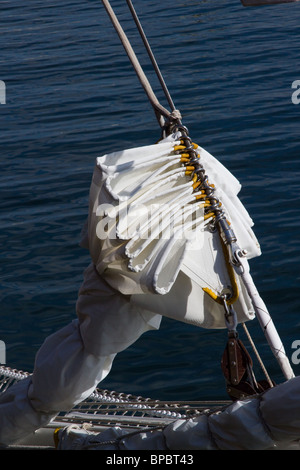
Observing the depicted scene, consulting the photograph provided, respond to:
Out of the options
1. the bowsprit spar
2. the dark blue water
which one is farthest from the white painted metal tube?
the dark blue water

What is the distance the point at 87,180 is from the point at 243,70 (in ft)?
10.5

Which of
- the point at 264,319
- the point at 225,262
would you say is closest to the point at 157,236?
the point at 225,262

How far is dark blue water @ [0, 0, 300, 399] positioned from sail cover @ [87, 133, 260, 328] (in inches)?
71.1

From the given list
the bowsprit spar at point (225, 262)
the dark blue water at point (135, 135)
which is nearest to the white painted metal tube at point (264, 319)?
the bowsprit spar at point (225, 262)

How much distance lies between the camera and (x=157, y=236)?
2.35 metres

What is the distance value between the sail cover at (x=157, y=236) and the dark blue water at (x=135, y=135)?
1805 mm

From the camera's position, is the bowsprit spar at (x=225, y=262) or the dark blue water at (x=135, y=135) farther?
the dark blue water at (x=135, y=135)

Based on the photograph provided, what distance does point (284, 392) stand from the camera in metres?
2.07

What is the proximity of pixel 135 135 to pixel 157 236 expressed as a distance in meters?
5.26

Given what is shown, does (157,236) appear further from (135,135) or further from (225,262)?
(135,135)

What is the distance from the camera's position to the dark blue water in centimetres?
454

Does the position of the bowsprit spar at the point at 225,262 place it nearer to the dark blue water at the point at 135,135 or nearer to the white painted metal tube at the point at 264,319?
the white painted metal tube at the point at 264,319

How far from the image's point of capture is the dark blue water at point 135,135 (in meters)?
4.54

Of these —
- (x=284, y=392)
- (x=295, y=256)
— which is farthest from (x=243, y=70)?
(x=284, y=392)
